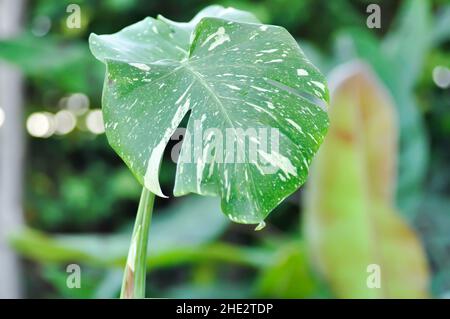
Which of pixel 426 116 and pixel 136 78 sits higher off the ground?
pixel 136 78

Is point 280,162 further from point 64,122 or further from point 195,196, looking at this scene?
point 64,122

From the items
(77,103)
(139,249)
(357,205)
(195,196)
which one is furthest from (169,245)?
(139,249)

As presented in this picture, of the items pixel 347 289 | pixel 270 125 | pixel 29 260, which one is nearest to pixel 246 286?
pixel 347 289

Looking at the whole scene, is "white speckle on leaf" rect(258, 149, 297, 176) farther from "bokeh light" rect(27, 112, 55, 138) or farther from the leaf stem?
"bokeh light" rect(27, 112, 55, 138)

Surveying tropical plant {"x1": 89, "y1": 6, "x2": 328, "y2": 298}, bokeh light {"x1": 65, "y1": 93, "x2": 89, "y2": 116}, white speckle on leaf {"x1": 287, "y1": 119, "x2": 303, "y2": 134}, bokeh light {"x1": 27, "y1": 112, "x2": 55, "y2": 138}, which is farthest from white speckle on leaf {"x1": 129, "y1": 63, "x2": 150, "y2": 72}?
bokeh light {"x1": 27, "y1": 112, "x2": 55, "y2": 138}
